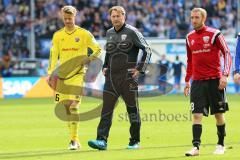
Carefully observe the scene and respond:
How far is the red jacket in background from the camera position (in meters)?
11.7

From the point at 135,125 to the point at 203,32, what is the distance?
88.0 inches

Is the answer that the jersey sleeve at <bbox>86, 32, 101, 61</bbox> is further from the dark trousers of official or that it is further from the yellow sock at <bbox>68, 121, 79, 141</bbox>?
the yellow sock at <bbox>68, 121, 79, 141</bbox>

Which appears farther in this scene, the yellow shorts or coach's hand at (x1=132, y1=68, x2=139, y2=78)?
the yellow shorts

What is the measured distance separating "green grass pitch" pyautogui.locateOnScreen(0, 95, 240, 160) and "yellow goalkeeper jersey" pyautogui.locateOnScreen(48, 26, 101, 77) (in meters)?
1.46

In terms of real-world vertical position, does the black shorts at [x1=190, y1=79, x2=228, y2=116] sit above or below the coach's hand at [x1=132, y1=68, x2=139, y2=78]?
below

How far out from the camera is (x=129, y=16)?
39.1 m

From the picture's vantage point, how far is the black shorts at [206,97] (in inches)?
462

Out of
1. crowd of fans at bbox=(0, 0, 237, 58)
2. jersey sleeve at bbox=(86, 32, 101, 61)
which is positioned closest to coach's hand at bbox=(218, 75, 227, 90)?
jersey sleeve at bbox=(86, 32, 101, 61)

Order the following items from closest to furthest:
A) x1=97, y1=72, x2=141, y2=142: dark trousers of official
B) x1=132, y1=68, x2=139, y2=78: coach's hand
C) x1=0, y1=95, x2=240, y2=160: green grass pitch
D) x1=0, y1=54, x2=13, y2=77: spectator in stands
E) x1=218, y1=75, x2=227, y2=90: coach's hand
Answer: x1=218, y1=75, x2=227, y2=90: coach's hand, x1=0, y1=95, x2=240, y2=160: green grass pitch, x1=132, y1=68, x2=139, y2=78: coach's hand, x1=97, y1=72, x2=141, y2=142: dark trousers of official, x1=0, y1=54, x2=13, y2=77: spectator in stands

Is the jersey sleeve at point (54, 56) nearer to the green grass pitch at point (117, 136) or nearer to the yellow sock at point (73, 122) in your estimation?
the yellow sock at point (73, 122)

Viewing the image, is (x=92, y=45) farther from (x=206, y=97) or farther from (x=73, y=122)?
(x=206, y=97)

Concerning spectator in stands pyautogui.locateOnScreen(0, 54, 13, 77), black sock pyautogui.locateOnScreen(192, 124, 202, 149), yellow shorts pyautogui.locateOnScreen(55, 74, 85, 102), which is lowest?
spectator in stands pyautogui.locateOnScreen(0, 54, 13, 77)

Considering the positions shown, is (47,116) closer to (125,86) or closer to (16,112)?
(16,112)

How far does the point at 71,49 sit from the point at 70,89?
0.72 meters
